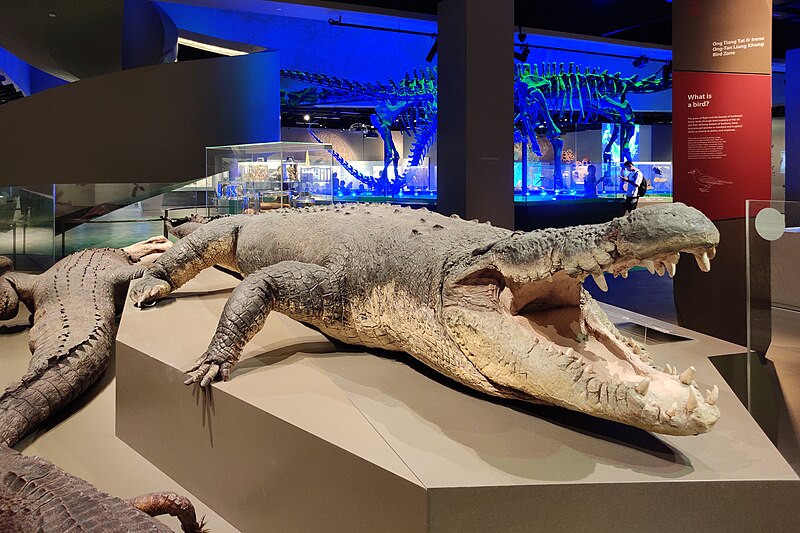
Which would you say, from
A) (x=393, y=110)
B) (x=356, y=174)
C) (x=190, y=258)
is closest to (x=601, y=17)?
(x=393, y=110)

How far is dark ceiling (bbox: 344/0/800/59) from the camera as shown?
20.7ft

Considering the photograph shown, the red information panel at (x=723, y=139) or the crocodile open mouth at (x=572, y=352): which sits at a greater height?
the red information panel at (x=723, y=139)

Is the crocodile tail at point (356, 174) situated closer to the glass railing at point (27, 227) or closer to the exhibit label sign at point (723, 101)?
the glass railing at point (27, 227)

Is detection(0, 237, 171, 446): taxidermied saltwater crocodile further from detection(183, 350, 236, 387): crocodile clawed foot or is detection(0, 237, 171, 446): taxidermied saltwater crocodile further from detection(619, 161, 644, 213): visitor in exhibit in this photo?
detection(619, 161, 644, 213): visitor in exhibit

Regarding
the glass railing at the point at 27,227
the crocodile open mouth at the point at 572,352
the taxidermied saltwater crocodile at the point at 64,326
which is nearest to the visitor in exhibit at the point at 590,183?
the taxidermied saltwater crocodile at the point at 64,326

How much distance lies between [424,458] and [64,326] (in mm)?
2576

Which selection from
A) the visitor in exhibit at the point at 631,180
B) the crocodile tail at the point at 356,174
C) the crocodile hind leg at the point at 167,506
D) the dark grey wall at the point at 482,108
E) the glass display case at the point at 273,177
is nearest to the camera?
the crocodile hind leg at the point at 167,506

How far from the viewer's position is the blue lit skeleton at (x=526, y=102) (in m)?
7.74

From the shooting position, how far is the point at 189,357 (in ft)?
7.61

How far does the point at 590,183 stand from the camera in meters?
7.74

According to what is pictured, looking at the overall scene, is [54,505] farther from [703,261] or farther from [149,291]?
[149,291]

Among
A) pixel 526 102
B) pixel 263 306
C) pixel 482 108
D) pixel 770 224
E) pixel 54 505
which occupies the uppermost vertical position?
pixel 526 102

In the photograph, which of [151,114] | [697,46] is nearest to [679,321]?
[697,46]

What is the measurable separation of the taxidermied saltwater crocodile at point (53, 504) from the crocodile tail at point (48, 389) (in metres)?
1.10
